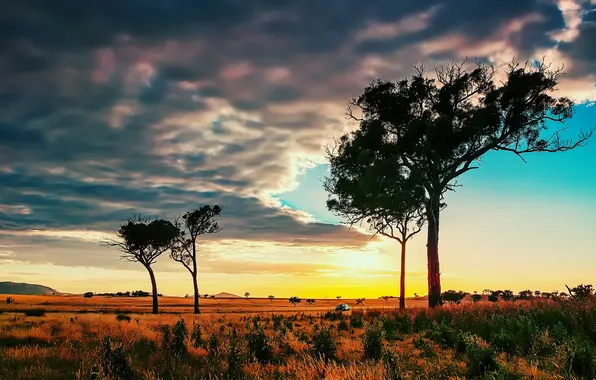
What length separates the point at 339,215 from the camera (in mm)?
33531

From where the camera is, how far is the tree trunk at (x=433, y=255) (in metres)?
27.0

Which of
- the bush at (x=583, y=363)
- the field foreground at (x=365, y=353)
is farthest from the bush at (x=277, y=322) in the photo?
the bush at (x=583, y=363)

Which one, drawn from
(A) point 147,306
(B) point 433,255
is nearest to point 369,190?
(B) point 433,255

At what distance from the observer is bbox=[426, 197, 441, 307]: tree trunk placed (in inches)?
1062

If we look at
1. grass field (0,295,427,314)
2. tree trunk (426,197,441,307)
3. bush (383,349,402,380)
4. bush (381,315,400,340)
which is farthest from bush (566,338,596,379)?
grass field (0,295,427,314)

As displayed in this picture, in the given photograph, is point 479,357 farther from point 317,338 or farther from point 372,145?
point 372,145

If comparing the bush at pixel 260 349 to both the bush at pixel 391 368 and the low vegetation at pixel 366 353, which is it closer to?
the low vegetation at pixel 366 353

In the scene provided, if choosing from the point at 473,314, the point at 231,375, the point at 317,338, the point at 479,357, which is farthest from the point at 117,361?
the point at 473,314

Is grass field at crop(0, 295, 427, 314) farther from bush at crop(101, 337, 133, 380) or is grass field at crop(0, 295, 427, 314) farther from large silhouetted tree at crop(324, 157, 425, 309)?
bush at crop(101, 337, 133, 380)

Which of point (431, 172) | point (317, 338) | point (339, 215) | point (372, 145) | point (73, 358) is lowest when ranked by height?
point (73, 358)

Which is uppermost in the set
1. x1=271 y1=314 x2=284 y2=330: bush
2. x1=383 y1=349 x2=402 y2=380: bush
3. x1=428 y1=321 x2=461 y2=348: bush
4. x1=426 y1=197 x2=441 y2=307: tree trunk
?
x1=426 y1=197 x2=441 y2=307: tree trunk

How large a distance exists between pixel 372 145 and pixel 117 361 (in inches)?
852

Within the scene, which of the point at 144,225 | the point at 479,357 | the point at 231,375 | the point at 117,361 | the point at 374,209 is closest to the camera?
the point at 479,357

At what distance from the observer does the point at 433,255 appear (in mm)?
27406
